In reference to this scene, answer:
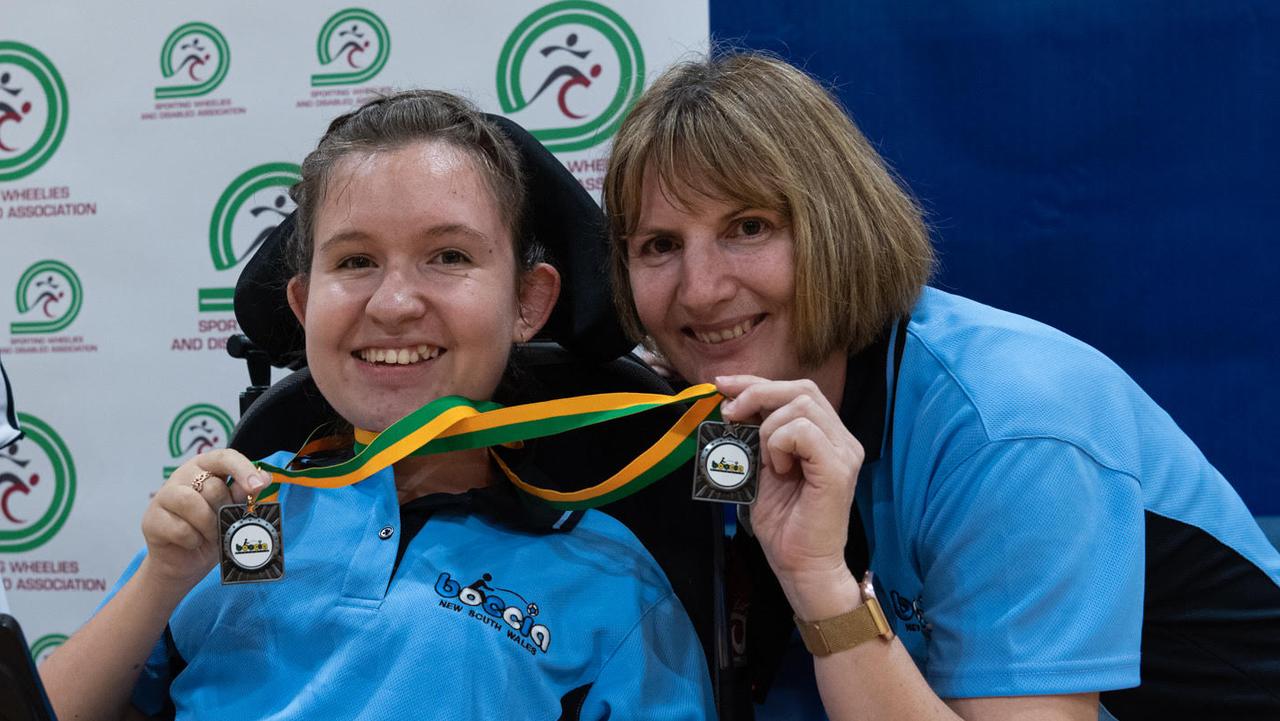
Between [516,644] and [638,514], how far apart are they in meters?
0.35

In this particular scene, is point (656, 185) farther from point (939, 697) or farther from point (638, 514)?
point (939, 697)

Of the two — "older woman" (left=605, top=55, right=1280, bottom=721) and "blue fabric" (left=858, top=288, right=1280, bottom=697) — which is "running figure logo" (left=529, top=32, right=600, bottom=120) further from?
"blue fabric" (left=858, top=288, right=1280, bottom=697)

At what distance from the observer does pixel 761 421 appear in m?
1.20

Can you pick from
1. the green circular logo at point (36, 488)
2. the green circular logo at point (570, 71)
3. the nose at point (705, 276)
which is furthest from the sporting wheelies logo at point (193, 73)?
the nose at point (705, 276)

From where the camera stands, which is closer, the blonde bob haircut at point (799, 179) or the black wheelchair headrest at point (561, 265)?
the blonde bob haircut at point (799, 179)

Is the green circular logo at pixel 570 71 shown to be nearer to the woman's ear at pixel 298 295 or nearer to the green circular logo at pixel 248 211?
the green circular logo at pixel 248 211

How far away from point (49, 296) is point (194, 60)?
2.82ft

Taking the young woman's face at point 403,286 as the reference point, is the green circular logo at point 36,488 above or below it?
below

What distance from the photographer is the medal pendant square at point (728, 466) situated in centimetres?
113

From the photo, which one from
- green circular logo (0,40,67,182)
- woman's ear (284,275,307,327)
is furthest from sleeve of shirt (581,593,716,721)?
green circular logo (0,40,67,182)

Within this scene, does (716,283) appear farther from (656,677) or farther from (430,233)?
(656,677)

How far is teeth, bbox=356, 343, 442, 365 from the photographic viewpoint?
1349 millimetres

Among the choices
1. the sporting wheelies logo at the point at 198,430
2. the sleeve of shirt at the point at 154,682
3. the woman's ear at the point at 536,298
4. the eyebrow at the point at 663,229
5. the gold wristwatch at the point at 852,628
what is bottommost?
the sporting wheelies logo at the point at 198,430

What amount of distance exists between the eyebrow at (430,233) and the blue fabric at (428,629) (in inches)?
12.4
